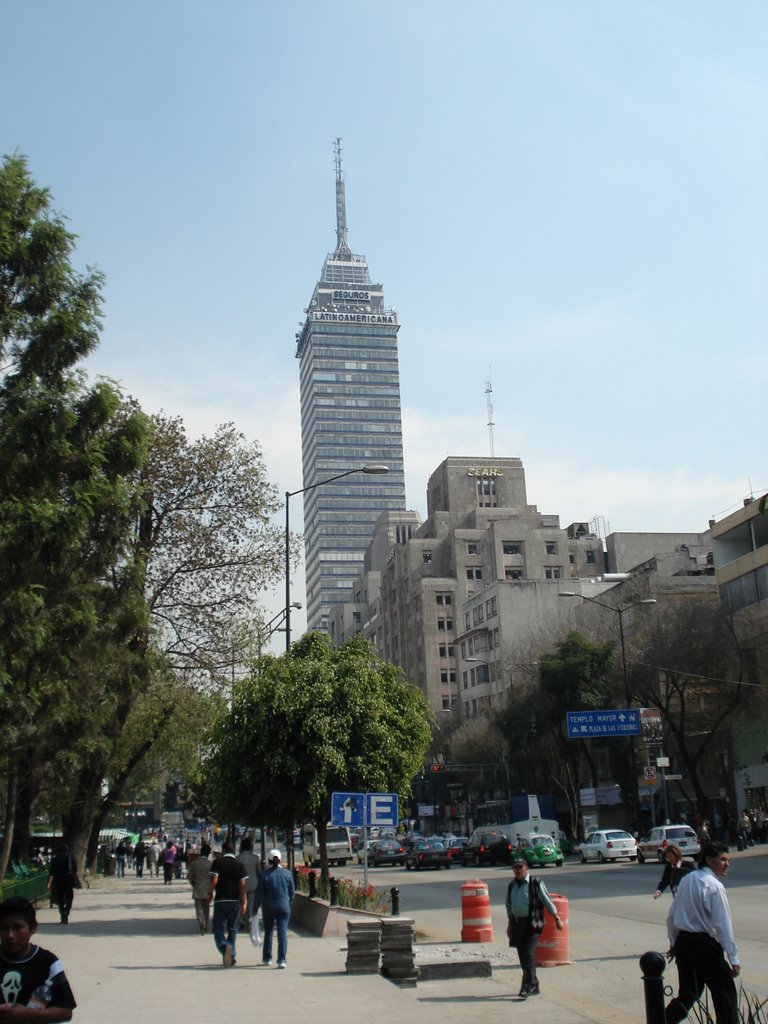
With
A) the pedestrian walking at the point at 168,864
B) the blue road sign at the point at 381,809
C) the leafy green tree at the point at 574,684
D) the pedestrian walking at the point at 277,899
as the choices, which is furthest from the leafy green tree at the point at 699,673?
the pedestrian walking at the point at 277,899

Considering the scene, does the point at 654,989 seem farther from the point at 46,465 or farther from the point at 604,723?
the point at 604,723

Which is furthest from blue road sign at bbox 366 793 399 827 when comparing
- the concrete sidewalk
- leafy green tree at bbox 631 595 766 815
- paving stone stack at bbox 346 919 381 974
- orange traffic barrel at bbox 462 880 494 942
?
leafy green tree at bbox 631 595 766 815

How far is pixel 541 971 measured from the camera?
14.7m

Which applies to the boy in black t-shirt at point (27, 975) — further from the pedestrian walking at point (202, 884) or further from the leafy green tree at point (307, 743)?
the leafy green tree at point (307, 743)

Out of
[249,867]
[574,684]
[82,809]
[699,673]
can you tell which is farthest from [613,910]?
[574,684]

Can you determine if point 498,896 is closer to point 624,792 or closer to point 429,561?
point 624,792

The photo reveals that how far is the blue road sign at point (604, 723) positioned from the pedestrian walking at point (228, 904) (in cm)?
3278

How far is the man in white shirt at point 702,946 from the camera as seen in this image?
27.2 ft

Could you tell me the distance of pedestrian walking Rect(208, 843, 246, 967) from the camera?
1587 centimetres

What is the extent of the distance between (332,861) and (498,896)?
33.7 m

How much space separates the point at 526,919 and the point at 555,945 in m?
2.78

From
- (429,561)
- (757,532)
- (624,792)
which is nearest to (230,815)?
(757,532)

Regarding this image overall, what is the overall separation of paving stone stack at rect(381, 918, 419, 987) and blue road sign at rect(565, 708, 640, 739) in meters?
34.9

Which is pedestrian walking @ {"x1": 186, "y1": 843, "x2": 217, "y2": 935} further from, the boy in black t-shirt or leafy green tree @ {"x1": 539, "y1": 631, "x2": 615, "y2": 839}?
leafy green tree @ {"x1": 539, "y1": 631, "x2": 615, "y2": 839}
